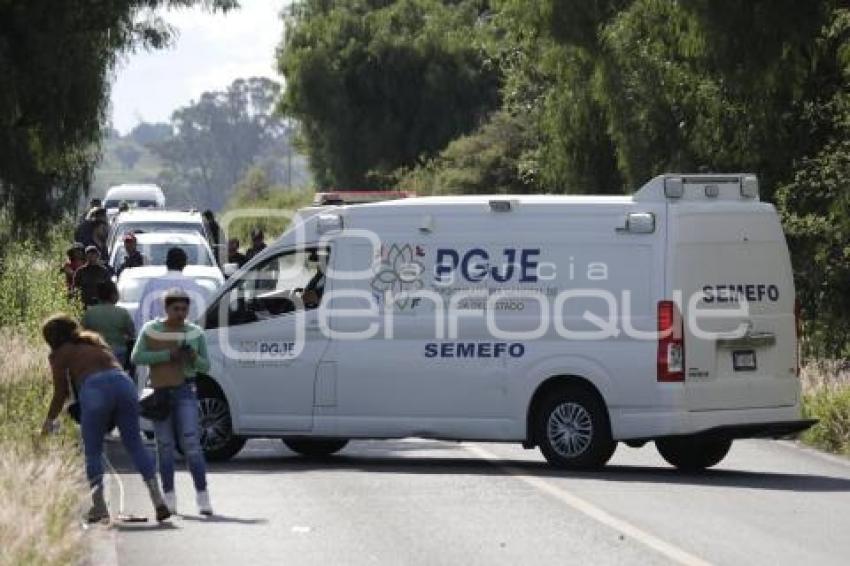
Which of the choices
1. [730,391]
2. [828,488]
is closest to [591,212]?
[730,391]

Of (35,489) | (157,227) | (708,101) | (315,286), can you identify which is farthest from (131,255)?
(35,489)

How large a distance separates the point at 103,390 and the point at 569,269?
525cm

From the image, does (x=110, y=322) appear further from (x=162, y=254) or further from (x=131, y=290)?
(x=162, y=254)

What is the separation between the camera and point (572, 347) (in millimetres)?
18781

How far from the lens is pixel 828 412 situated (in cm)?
2205

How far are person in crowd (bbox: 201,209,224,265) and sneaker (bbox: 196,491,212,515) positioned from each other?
21406 millimetres

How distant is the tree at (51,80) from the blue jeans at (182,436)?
10881 mm

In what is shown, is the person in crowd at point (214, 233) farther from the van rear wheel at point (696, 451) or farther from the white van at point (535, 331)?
the van rear wheel at point (696, 451)

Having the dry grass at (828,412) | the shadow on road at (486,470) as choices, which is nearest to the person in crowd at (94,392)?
the shadow on road at (486,470)

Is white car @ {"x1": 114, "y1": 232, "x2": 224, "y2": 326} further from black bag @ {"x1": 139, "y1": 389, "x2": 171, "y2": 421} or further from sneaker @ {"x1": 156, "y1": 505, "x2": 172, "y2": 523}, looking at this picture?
sneaker @ {"x1": 156, "y1": 505, "x2": 172, "y2": 523}

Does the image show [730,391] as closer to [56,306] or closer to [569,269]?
[569,269]

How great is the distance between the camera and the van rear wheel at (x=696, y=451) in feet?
64.7

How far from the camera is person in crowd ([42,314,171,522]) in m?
14.9

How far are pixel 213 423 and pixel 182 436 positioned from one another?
13.9 ft
